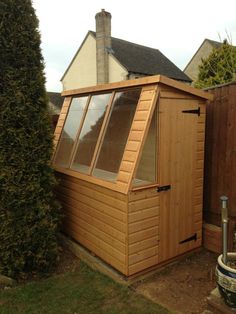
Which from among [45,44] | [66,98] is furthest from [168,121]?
[66,98]

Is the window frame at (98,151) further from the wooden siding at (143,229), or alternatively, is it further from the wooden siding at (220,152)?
the wooden siding at (220,152)

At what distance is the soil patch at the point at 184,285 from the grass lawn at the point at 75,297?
0.54ft

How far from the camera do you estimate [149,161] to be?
3268 mm

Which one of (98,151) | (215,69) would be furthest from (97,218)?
(215,69)

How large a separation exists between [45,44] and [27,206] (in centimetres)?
207

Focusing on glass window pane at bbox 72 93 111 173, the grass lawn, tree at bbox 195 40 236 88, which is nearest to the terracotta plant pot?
the grass lawn

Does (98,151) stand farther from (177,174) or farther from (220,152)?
(220,152)

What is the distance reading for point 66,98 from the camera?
4992 millimetres

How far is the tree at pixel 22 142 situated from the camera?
10.6ft

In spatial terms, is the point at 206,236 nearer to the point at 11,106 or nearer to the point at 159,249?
the point at 159,249

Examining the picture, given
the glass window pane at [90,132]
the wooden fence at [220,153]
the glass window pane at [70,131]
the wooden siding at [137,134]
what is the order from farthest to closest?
the glass window pane at [70,131], the glass window pane at [90,132], the wooden fence at [220,153], the wooden siding at [137,134]

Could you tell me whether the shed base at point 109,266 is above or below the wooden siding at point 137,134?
below

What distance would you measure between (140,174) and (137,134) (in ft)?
1.57

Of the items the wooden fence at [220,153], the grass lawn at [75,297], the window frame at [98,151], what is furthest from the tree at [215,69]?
the grass lawn at [75,297]
